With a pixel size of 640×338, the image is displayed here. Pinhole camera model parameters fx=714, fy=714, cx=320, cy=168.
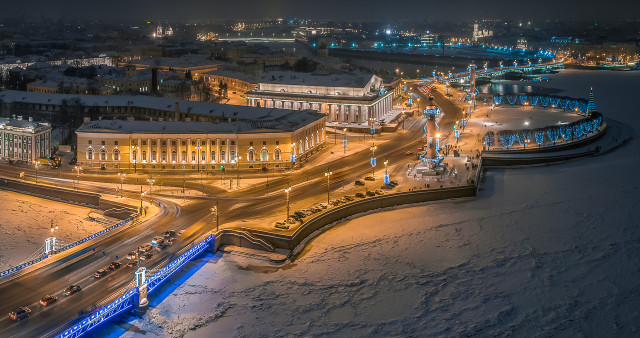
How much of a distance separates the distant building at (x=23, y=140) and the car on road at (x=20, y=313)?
2353 centimetres

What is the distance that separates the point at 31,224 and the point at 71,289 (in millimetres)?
11186

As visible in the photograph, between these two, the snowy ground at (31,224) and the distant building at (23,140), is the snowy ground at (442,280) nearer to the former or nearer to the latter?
the snowy ground at (31,224)

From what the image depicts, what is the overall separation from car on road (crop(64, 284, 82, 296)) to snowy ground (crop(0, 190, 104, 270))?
212 inches

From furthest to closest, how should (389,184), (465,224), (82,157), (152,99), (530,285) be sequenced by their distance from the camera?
(152,99), (82,157), (389,184), (465,224), (530,285)

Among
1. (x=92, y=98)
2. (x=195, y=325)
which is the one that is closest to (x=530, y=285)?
(x=195, y=325)

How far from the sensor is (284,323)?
23.5m

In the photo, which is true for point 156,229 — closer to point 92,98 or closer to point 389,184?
point 389,184

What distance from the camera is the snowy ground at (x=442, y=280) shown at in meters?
23.3

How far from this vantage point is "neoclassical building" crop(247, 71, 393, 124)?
190 ft

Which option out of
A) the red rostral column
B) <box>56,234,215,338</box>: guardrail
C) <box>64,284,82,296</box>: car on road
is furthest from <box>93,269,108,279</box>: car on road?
the red rostral column

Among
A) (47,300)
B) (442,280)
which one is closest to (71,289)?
(47,300)

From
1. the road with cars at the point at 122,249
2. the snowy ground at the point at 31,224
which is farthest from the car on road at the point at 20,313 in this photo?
the snowy ground at the point at 31,224

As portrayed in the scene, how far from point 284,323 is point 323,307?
172 cm

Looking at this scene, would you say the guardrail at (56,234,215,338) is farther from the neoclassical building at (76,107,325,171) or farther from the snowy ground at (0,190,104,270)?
the neoclassical building at (76,107,325,171)
